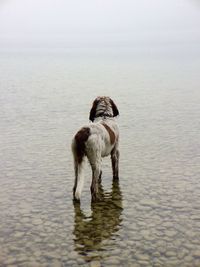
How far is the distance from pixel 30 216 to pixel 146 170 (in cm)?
414

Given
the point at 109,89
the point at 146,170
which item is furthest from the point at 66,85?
the point at 146,170

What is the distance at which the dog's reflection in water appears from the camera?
27.9ft

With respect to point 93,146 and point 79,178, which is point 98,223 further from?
point 93,146

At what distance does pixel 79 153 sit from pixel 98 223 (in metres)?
1.58

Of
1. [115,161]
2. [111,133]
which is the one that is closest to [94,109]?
[111,133]

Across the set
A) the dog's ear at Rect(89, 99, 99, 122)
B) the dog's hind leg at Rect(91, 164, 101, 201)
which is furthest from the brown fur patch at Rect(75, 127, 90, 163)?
the dog's ear at Rect(89, 99, 99, 122)

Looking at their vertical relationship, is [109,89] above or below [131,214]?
above

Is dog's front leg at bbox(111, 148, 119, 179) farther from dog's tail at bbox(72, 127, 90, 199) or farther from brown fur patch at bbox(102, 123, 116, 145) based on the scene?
dog's tail at bbox(72, 127, 90, 199)

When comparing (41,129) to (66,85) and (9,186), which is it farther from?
(66,85)

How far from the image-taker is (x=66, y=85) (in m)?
32.6

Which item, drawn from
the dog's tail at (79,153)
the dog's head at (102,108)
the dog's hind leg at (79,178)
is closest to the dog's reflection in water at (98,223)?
the dog's hind leg at (79,178)

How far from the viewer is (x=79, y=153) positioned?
398 inches

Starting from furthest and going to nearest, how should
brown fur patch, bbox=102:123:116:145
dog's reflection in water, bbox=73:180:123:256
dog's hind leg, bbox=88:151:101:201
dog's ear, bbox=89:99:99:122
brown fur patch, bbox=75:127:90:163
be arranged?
dog's ear, bbox=89:99:99:122 < brown fur patch, bbox=102:123:116:145 < dog's hind leg, bbox=88:151:101:201 < brown fur patch, bbox=75:127:90:163 < dog's reflection in water, bbox=73:180:123:256

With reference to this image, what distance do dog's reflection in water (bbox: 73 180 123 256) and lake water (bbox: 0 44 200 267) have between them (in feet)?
0.06
